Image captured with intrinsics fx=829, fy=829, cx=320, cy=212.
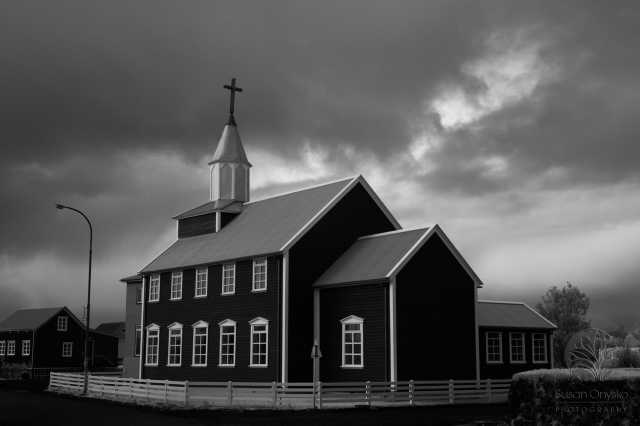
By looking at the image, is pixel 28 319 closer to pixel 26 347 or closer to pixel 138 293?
pixel 26 347

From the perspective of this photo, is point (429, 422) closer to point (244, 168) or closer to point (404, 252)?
point (404, 252)

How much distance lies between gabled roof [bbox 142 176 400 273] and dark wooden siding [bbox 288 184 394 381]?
498 mm

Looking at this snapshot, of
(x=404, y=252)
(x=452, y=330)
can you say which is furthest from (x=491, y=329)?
(x=404, y=252)

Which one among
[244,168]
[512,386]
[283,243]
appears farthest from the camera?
[244,168]

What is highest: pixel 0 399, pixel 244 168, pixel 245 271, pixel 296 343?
pixel 244 168

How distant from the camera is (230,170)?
52.6 m

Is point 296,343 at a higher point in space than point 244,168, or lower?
lower

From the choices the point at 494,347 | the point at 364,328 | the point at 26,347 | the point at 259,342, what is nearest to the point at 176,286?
the point at 259,342

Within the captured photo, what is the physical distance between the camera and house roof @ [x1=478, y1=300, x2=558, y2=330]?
1785 inches

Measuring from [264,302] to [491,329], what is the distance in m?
12.7

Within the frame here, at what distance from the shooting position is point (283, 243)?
40688 mm

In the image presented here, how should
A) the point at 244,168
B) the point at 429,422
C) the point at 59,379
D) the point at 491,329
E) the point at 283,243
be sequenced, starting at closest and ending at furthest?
1. the point at 429,422
2. the point at 283,243
3. the point at 491,329
4. the point at 59,379
5. the point at 244,168

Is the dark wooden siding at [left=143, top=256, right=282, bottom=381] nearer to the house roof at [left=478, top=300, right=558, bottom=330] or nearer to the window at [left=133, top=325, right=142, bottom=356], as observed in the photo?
the window at [left=133, top=325, right=142, bottom=356]

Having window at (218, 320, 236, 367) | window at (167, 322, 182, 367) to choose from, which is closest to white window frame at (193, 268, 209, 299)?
window at (167, 322, 182, 367)
